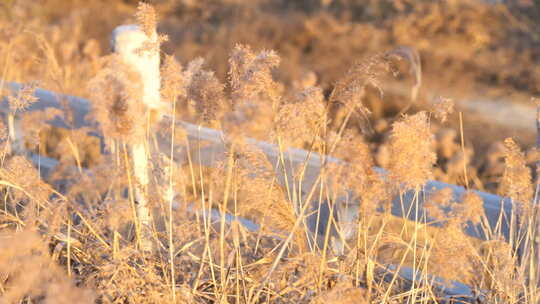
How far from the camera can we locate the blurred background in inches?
274

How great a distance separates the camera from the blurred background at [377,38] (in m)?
6.96

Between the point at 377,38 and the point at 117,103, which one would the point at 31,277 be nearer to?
the point at 117,103

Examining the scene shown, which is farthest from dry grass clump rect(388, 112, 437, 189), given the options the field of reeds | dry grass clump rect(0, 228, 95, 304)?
dry grass clump rect(0, 228, 95, 304)

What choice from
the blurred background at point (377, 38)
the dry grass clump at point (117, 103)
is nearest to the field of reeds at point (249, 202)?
the dry grass clump at point (117, 103)

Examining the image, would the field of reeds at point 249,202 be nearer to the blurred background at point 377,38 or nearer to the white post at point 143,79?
the white post at point 143,79

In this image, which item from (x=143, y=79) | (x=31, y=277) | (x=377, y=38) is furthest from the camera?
(x=377, y=38)

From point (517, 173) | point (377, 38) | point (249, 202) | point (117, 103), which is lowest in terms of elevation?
point (377, 38)

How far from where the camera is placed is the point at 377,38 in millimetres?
→ 9164

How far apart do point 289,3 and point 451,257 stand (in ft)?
31.3

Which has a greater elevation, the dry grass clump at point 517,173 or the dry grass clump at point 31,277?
the dry grass clump at point 517,173

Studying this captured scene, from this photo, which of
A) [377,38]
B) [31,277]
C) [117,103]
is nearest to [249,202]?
[117,103]

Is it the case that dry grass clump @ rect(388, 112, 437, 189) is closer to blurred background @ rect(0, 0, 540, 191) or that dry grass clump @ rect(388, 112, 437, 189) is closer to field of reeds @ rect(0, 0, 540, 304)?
field of reeds @ rect(0, 0, 540, 304)

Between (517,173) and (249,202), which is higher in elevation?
(517,173)

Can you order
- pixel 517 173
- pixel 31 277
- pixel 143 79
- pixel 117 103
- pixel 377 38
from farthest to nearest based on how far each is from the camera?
1. pixel 377 38
2. pixel 143 79
3. pixel 517 173
4. pixel 117 103
5. pixel 31 277
